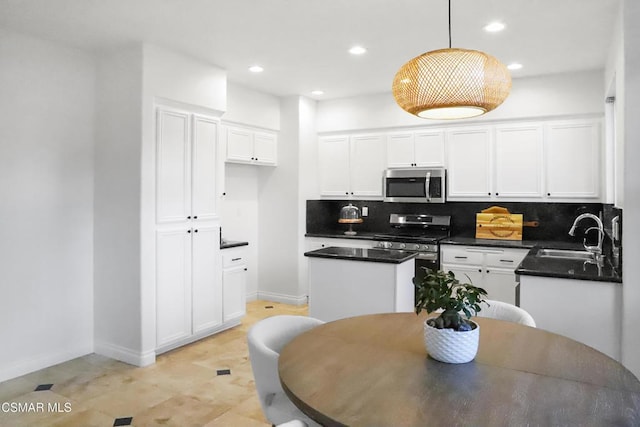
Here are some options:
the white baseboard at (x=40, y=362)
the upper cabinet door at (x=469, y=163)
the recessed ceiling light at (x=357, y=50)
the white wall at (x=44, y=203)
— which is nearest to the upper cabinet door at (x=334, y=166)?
the upper cabinet door at (x=469, y=163)

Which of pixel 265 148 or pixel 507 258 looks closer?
pixel 507 258

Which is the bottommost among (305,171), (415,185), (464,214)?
(464,214)

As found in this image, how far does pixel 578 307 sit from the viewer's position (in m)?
2.90

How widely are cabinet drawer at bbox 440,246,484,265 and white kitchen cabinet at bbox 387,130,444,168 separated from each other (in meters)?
1.01

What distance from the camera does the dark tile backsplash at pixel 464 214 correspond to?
4.94 meters

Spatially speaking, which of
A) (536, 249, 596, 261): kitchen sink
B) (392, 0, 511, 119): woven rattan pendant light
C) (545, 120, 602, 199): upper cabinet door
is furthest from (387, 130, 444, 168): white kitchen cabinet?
(392, 0, 511, 119): woven rattan pendant light

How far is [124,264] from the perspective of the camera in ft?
12.5

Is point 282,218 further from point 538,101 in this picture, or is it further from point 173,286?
point 538,101

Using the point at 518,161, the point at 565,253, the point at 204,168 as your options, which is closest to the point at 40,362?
the point at 204,168

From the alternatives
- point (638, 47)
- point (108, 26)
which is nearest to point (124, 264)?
point (108, 26)

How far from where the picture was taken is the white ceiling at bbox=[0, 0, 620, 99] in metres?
3.04

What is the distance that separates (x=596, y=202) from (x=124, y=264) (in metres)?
4.48

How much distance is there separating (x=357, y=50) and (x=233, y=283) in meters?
2.54

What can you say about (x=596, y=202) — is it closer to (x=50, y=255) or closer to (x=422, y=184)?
(x=422, y=184)
